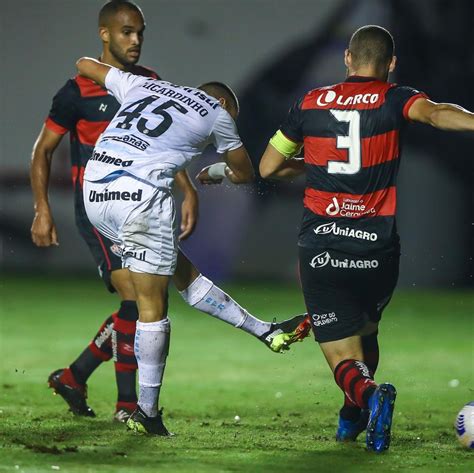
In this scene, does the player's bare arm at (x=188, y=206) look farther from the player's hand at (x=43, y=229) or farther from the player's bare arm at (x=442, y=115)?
the player's bare arm at (x=442, y=115)

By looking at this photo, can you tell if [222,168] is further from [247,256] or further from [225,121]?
[247,256]

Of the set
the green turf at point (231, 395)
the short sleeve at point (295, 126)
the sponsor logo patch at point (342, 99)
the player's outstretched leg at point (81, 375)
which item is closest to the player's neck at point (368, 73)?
the sponsor logo patch at point (342, 99)

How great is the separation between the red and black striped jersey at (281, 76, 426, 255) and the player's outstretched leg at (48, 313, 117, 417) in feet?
5.72

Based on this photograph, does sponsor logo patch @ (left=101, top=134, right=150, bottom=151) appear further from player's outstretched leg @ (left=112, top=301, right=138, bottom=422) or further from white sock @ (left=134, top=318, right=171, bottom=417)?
player's outstretched leg @ (left=112, top=301, right=138, bottom=422)

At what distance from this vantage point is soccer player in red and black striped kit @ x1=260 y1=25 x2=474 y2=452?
5895 mm

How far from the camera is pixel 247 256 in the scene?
1496cm

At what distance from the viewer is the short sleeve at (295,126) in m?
6.07

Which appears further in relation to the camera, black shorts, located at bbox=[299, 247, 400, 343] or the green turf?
black shorts, located at bbox=[299, 247, 400, 343]

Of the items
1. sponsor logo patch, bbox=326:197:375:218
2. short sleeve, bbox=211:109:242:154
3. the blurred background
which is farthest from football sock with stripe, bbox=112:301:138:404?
the blurred background

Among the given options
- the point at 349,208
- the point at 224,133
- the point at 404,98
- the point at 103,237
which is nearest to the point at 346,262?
the point at 349,208

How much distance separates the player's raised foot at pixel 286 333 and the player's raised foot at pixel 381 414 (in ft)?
3.46

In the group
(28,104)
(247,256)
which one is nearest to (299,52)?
(247,256)

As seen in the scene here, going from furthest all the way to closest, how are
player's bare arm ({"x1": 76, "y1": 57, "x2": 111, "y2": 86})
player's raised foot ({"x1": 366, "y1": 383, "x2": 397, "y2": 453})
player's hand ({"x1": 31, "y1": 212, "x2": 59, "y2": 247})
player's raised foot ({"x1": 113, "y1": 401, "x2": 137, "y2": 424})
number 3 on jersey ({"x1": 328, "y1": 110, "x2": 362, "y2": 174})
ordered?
player's hand ({"x1": 31, "y1": 212, "x2": 59, "y2": 247})
player's raised foot ({"x1": 113, "y1": 401, "x2": 137, "y2": 424})
player's bare arm ({"x1": 76, "y1": 57, "x2": 111, "y2": 86})
number 3 on jersey ({"x1": 328, "y1": 110, "x2": 362, "y2": 174})
player's raised foot ({"x1": 366, "y1": 383, "x2": 397, "y2": 453})

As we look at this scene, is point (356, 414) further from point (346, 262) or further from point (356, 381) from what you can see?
point (346, 262)
